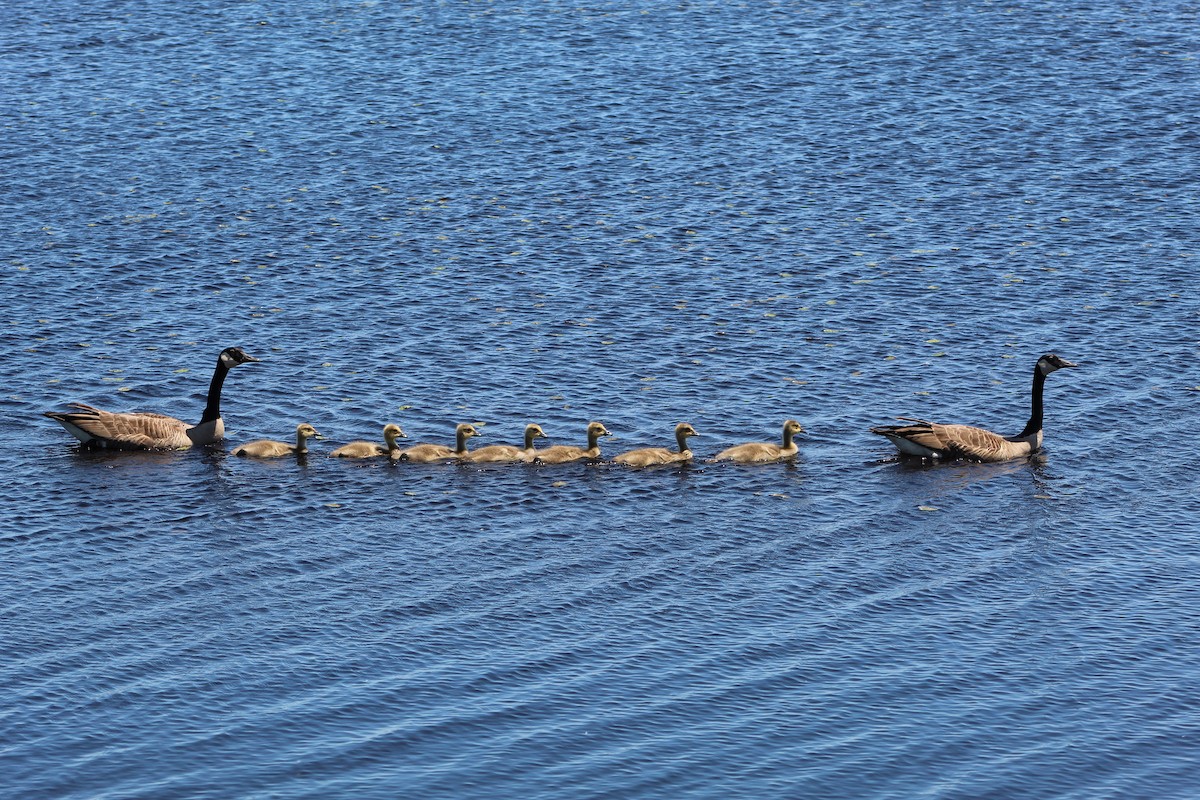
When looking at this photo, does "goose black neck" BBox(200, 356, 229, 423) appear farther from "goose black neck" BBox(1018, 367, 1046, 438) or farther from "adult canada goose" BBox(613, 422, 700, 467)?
"goose black neck" BBox(1018, 367, 1046, 438)

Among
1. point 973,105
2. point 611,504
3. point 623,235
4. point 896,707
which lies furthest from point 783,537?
point 973,105

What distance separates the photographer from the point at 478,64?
6031 cm

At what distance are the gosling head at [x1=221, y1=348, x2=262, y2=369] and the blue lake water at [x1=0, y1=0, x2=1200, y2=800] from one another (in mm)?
1163

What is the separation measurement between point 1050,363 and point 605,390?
8.40 metres

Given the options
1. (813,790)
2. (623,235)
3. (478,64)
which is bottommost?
(813,790)

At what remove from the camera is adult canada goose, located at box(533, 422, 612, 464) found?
1257 inches

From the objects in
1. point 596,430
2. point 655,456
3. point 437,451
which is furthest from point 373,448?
point 655,456

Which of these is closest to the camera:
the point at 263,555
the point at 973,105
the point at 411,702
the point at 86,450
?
the point at 411,702

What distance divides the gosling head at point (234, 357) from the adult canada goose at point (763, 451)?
918 centimetres

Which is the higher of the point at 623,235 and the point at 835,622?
the point at 623,235

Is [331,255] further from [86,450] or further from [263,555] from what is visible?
[263,555]

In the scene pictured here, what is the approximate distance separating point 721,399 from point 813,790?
48.5ft

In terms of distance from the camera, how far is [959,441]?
106ft

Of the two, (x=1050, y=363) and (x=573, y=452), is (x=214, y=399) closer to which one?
(x=573, y=452)
